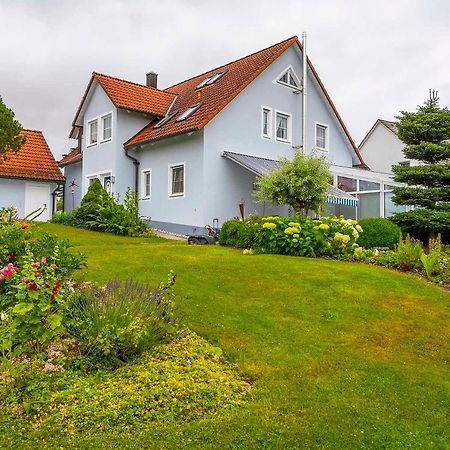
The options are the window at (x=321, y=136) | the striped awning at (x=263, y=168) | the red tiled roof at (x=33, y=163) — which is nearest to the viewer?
the striped awning at (x=263, y=168)

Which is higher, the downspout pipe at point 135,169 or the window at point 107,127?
the window at point 107,127

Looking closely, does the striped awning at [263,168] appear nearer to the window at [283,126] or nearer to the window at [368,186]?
the window at [368,186]

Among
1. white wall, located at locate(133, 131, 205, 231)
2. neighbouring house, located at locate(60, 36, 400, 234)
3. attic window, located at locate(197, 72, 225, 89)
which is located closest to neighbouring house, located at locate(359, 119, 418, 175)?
neighbouring house, located at locate(60, 36, 400, 234)

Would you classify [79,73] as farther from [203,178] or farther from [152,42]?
[203,178]

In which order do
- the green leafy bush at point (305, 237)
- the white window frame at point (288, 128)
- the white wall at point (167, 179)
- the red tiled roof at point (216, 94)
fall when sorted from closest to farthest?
the green leafy bush at point (305, 237)
the white wall at point (167, 179)
the red tiled roof at point (216, 94)
the white window frame at point (288, 128)

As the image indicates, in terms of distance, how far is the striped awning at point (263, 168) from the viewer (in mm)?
20891

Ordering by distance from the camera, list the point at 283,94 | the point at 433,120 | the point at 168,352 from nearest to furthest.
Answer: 1. the point at 168,352
2. the point at 433,120
3. the point at 283,94

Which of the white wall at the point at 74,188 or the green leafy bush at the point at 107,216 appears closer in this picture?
the green leafy bush at the point at 107,216

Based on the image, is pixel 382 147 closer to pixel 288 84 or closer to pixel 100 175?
pixel 288 84

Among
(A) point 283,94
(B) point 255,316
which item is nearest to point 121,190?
(A) point 283,94

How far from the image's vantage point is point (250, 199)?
23250mm

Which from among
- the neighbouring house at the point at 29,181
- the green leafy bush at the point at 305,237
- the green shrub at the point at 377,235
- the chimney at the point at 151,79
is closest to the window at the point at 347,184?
the green shrub at the point at 377,235

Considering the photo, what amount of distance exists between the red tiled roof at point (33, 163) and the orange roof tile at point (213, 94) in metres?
7.07

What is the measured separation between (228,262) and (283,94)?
52.7 ft
